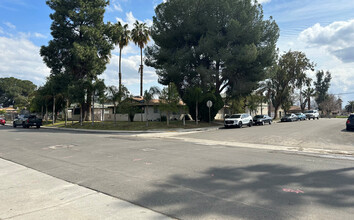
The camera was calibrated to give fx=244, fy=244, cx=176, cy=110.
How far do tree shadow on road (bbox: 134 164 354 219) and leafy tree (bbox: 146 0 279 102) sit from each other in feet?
81.3

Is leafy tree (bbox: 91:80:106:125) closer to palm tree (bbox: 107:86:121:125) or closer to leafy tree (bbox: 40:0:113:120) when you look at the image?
palm tree (bbox: 107:86:121:125)

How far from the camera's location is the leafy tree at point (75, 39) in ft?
113

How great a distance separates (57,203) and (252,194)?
13.2 ft

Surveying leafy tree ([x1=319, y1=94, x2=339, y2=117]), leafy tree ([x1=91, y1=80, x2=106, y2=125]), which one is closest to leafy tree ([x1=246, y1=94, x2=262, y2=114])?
leafy tree ([x1=91, y1=80, x2=106, y2=125])

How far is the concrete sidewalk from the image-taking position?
4.27 metres

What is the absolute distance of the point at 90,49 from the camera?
1334 inches

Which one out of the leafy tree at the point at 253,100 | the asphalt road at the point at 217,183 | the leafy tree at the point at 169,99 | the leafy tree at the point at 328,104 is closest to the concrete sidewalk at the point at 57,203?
the asphalt road at the point at 217,183

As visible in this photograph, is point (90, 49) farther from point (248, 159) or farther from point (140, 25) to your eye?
point (248, 159)

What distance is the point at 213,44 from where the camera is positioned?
3073 centimetres

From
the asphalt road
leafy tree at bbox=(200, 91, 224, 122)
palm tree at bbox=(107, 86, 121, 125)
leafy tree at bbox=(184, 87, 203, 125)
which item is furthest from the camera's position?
leafy tree at bbox=(200, 91, 224, 122)

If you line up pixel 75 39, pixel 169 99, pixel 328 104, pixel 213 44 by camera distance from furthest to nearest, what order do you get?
pixel 328 104 < pixel 75 39 < pixel 213 44 < pixel 169 99

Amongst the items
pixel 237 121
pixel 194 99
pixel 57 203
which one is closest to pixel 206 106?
pixel 194 99

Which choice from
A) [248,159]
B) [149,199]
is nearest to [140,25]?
[248,159]

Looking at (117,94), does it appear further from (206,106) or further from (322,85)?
(322,85)
